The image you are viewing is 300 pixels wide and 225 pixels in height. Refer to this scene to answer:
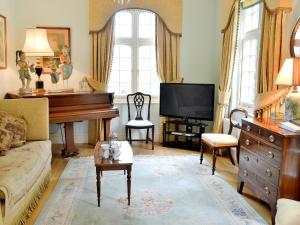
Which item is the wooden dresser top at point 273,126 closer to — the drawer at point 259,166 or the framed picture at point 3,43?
the drawer at point 259,166

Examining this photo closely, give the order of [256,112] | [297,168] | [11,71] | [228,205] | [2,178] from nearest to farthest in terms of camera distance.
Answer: [2,178] < [297,168] < [228,205] < [256,112] < [11,71]

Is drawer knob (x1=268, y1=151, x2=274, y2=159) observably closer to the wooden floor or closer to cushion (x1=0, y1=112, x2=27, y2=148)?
the wooden floor

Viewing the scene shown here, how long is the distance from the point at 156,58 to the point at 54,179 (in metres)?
2.92

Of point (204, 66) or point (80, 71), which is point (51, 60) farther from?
point (204, 66)

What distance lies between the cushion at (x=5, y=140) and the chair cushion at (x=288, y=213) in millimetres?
2660

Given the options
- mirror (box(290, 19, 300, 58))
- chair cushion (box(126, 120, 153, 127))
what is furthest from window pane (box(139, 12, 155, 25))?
mirror (box(290, 19, 300, 58))

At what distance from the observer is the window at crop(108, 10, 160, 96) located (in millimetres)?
5785

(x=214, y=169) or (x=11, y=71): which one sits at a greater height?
(x=11, y=71)

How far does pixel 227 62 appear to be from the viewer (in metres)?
5.00

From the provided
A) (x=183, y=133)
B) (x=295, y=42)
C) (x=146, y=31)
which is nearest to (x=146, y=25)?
(x=146, y=31)

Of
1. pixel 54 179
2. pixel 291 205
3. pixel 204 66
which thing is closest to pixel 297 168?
pixel 291 205

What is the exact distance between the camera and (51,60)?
5.45 m

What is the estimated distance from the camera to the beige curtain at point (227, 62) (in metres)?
4.79

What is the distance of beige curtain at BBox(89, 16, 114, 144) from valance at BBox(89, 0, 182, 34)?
0.36 feet
